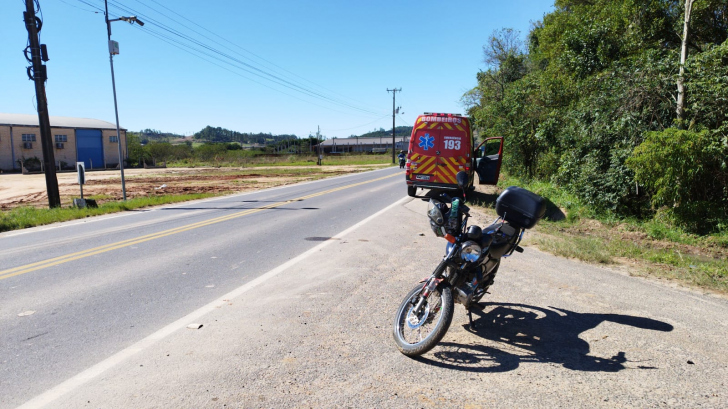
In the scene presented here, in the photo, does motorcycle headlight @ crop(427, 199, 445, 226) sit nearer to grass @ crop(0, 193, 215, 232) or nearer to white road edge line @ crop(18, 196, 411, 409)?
white road edge line @ crop(18, 196, 411, 409)

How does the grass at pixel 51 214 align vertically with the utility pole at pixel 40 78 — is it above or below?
below

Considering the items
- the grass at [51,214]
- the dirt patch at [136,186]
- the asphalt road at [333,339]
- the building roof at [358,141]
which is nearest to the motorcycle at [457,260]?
the asphalt road at [333,339]

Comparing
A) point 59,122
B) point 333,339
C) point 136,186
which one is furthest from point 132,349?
point 59,122

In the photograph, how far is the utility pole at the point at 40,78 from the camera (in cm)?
1447

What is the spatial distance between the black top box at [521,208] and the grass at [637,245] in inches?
129

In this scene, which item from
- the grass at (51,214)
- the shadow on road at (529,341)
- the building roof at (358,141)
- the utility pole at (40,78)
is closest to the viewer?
the shadow on road at (529,341)

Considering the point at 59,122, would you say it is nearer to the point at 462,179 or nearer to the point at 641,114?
the point at 641,114

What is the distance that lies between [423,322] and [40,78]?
1620 cm

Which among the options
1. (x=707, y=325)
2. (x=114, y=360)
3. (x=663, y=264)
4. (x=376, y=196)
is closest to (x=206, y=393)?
(x=114, y=360)

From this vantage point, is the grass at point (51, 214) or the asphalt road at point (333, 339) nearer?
the asphalt road at point (333, 339)

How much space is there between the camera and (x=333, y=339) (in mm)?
4098

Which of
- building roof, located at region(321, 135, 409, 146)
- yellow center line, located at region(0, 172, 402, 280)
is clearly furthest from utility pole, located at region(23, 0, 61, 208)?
building roof, located at region(321, 135, 409, 146)

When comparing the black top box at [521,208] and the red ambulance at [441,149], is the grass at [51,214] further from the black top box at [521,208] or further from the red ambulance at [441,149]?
the black top box at [521,208]

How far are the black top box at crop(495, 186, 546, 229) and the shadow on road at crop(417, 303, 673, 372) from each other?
103cm
